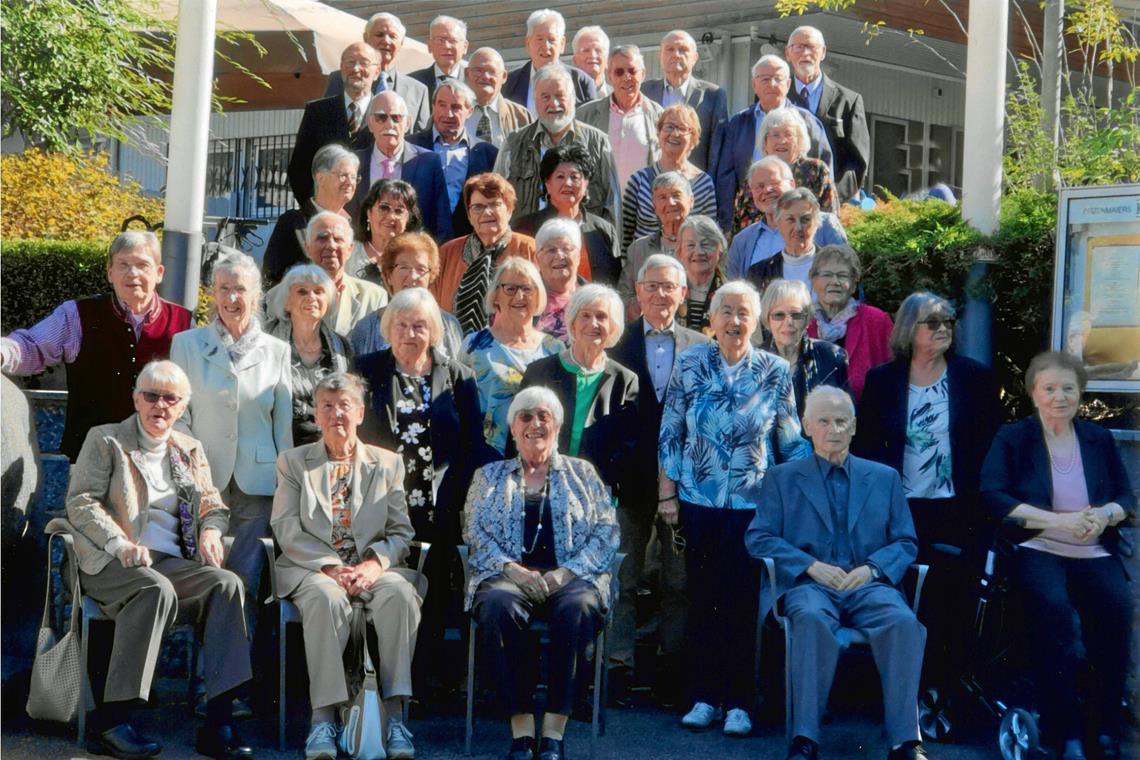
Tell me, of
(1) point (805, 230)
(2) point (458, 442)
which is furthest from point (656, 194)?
(2) point (458, 442)

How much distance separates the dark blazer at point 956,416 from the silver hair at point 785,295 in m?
0.45

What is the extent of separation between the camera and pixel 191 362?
7160 mm

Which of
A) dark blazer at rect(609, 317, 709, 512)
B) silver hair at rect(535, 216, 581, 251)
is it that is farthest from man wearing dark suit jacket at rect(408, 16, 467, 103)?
dark blazer at rect(609, 317, 709, 512)

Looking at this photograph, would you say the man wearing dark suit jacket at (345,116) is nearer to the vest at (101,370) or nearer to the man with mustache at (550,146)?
the man with mustache at (550,146)

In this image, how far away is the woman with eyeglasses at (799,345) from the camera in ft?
24.5

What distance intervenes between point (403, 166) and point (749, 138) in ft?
6.57

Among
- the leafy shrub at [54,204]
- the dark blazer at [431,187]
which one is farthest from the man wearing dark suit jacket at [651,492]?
the leafy shrub at [54,204]

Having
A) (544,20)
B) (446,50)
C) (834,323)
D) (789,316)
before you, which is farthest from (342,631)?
(544,20)

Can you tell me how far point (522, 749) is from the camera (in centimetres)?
653

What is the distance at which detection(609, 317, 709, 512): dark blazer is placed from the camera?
745 centimetres

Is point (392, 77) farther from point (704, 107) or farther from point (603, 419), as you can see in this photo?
point (603, 419)

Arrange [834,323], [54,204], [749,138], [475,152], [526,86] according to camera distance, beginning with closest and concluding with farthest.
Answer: [834,323] → [475,152] → [749,138] → [526,86] → [54,204]

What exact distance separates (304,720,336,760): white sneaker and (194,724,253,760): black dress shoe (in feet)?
0.84

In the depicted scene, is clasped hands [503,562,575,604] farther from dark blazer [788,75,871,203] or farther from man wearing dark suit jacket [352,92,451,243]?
dark blazer [788,75,871,203]
